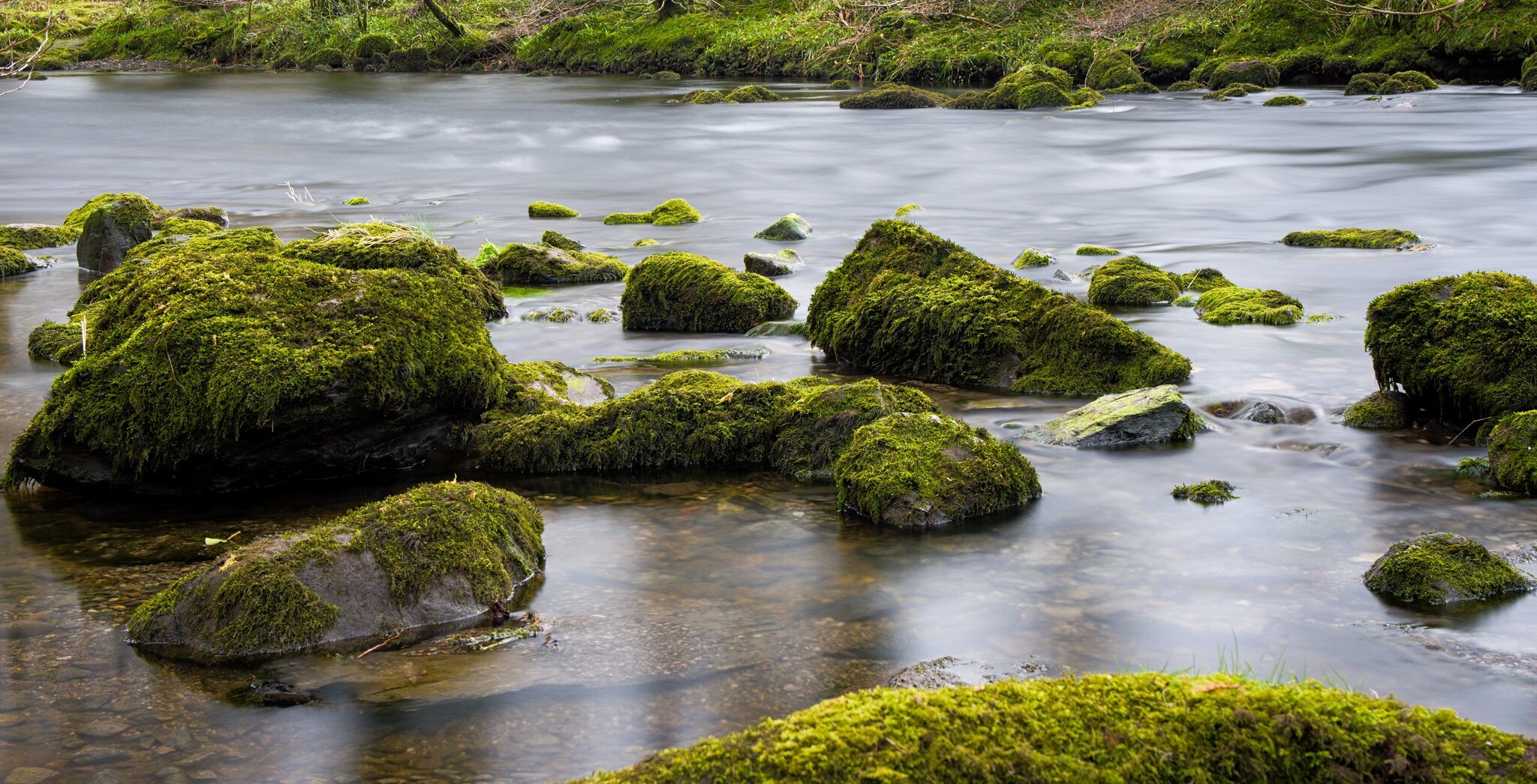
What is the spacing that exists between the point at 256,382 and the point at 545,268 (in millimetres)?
7434

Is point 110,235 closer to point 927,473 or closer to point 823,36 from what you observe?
point 927,473

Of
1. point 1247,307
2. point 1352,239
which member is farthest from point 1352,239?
point 1247,307

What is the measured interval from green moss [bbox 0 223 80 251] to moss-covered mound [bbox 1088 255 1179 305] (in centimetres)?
1309

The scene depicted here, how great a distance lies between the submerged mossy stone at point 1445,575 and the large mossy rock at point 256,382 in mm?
4845

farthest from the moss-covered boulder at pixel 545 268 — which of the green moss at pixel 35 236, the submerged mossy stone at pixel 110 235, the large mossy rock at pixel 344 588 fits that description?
the large mossy rock at pixel 344 588

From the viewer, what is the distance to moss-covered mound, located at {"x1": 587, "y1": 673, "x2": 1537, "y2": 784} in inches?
93.4

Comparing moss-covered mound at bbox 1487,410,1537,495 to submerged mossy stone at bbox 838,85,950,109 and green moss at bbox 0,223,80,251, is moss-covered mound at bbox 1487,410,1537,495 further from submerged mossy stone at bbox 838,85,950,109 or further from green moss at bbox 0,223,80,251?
submerged mossy stone at bbox 838,85,950,109

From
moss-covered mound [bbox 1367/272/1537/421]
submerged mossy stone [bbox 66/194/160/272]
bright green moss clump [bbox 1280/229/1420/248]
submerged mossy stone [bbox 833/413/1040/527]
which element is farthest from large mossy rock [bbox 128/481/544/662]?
bright green moss clump [bbox 1280/229/1420/248]

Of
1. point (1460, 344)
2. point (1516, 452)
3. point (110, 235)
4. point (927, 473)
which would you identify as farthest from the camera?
point (110, 235)

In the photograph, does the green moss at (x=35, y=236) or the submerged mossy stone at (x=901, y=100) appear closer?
the green moss at (x=35, y=236)

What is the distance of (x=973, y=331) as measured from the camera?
889 centimetres

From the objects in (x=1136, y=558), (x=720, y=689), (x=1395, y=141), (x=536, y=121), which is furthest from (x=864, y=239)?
(x=536, y=121)

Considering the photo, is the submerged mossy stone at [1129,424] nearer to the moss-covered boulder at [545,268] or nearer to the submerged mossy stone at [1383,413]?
the submerged mossy stone at [1383,413]

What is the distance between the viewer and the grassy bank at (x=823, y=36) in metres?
35.8
